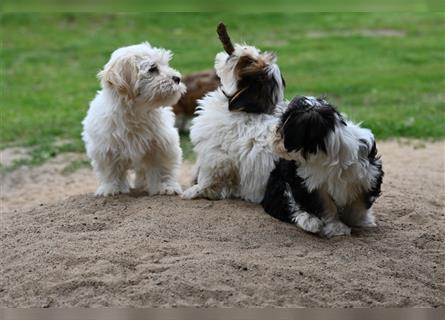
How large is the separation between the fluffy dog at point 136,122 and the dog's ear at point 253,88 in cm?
60

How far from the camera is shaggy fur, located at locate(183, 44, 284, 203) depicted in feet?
23.0

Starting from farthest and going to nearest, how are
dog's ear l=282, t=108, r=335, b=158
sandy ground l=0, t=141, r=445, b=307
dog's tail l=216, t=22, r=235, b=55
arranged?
dog's tail l=216, t=22, r=235, b=55, dog's ear l=282, t=108, r=335, b=158, sandy ground l=0, t=141, r=445, b=307

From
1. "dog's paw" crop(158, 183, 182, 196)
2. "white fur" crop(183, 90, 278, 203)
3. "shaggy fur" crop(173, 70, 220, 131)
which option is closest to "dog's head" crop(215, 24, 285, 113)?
"white fur" crop(183, 90, 278, 203)

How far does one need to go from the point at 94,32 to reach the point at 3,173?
11.8m

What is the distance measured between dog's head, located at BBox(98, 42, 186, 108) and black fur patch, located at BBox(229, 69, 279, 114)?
586 mm

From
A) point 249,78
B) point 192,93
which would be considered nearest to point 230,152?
point 249,78

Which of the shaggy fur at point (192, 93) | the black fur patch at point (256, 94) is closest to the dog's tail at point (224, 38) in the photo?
the black fur patch at point (256, 94)

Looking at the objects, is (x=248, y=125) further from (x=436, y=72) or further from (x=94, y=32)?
(x=94, y=32)

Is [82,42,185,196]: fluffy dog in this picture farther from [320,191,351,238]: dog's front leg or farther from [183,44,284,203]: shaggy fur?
[320,191,351,238]: dog's front leg

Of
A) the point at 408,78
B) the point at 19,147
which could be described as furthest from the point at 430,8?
the point at 408,78

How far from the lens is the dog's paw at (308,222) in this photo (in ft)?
21.0

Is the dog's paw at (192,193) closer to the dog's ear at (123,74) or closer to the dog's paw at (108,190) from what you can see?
the dog's paw at (108,190)

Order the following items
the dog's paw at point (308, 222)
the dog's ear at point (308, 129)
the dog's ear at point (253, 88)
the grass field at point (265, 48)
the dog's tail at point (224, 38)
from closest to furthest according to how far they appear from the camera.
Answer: the dog's ear at point (308, 129), the dog's paw at point (308, 222), the dog's tail at point (224, 38), the dog's ear at point (253, 88), the grass field at point (265, 48)

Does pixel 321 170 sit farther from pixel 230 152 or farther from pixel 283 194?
pixel 230 152
